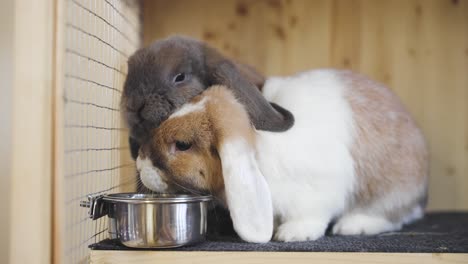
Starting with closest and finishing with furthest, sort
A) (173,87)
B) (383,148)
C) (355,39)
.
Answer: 1. (173,87)
2. (383,148)
3. (355,39)

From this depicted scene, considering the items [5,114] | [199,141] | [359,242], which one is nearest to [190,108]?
[199,141]

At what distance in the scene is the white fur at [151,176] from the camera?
57.5 inches

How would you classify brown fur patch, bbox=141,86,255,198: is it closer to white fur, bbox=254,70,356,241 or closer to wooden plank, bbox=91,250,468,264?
white fur, bbox=254,70,356,241

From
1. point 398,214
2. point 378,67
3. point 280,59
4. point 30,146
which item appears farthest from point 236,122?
point 378,67

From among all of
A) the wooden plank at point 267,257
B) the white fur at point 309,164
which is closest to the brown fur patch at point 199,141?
the white fur at point 309,164

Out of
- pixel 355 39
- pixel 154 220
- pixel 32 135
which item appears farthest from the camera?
pixel 355 39

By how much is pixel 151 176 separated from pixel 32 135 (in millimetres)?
383

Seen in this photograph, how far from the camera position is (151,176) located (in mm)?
1463

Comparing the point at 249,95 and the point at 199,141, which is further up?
the point at 249,95

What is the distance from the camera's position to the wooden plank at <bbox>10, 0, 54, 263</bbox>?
114cm

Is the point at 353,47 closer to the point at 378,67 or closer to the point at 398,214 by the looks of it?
the point at 378,67

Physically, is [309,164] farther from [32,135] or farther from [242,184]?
[32,135]

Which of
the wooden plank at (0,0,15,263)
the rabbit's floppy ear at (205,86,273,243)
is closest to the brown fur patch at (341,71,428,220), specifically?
the rabbit's floppy ear at (205,86,273,243)

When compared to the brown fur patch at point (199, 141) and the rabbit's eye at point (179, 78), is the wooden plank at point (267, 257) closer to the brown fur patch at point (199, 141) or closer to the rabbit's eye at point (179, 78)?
the brown fur patch at point (199, 141)
